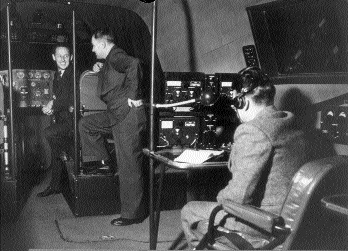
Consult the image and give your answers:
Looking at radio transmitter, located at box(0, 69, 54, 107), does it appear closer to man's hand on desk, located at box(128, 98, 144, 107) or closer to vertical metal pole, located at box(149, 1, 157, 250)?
man's hand on desk, located at box(128, 98, 144, 107)

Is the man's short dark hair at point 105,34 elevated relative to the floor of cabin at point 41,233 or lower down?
elevated

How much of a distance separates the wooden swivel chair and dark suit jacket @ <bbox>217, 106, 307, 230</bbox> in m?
0.17

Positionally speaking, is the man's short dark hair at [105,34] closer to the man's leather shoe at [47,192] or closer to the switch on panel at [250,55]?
the switch on panel at [250,55]

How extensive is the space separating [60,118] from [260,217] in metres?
4.22

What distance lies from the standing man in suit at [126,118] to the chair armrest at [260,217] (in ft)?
6.95

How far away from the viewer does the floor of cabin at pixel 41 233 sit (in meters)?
3.71

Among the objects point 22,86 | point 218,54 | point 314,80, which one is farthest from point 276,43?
point 22,86

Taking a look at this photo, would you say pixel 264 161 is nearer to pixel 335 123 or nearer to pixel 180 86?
pixel 335 123

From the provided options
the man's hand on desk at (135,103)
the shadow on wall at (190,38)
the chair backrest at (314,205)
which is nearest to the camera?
the chair backrest at (314,205)

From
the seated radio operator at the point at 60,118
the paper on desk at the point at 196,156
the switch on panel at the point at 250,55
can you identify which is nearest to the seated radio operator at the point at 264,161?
the paper on desk at the point at 196,156

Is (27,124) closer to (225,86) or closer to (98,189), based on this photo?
(98,189)

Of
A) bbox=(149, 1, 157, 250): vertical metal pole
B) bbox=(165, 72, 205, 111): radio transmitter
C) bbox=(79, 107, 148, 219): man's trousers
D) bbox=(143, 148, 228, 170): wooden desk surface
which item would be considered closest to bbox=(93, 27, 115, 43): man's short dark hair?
bbox=(165, 72, 205, 111): radio transmitter

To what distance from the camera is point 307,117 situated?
3736 mm

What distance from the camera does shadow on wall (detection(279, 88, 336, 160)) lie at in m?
3.42
